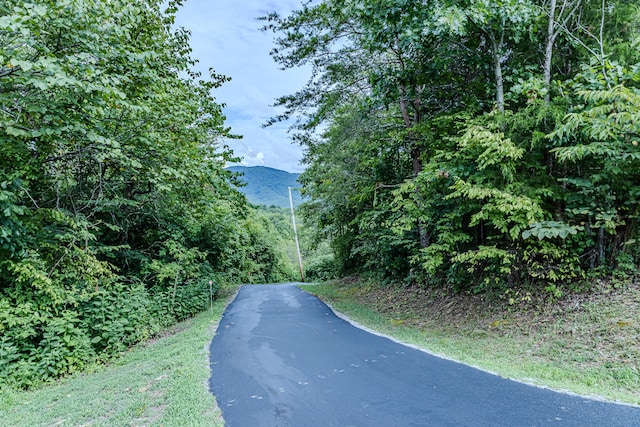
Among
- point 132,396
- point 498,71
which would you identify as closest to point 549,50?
point 498,71

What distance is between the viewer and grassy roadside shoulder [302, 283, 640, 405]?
13.4 ft

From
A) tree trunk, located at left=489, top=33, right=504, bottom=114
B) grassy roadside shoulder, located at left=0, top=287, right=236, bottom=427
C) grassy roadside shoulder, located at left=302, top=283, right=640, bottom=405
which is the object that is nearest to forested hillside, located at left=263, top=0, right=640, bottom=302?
tree trunk, located at left=489, top=33, right=504, bottom=114

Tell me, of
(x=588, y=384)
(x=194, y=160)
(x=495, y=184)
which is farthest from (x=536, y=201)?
(x=194, y=160)

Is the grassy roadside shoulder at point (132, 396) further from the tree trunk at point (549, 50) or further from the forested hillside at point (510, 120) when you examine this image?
the tree trunk at point (549, 50)

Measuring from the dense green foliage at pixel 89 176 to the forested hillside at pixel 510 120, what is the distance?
397 cm

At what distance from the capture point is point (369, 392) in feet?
13.1

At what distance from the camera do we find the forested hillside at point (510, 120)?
5543 millimetres

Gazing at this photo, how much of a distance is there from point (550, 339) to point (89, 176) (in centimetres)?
1060

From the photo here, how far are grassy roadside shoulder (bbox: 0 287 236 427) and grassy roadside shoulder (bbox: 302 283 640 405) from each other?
3711 mm

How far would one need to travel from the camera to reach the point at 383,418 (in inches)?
131

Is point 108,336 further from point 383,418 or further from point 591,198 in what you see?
point 591,198

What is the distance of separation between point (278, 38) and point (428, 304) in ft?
27.4

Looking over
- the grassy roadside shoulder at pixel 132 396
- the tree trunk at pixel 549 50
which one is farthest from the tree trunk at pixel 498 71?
the grassy roadside shoulder at pixel 132 396

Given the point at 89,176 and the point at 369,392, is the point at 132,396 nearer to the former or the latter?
the point at 369,392
